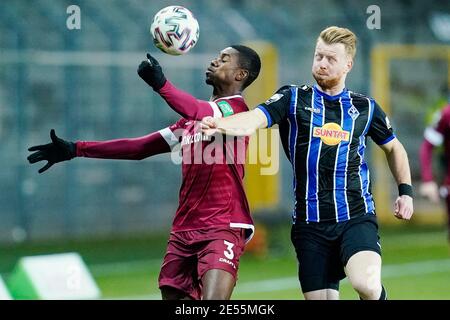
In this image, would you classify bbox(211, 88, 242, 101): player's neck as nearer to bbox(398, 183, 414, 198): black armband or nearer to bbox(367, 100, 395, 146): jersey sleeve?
bbox(367, 100, 395, 146): jersey sleeve

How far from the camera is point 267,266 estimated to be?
43.6 feet

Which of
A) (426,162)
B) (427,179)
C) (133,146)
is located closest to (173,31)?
(133,146)

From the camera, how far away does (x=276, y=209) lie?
14.3 meters

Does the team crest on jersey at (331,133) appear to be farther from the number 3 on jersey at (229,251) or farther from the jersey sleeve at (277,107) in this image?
the number 3 on jersey at (229,251)

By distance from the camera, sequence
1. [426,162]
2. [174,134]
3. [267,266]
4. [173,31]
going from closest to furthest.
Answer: [173,31] → [174,134] → [426,162] → [267,266]

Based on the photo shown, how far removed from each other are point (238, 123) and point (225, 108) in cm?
39

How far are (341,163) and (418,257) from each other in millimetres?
7691

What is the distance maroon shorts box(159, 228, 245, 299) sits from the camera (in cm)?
668

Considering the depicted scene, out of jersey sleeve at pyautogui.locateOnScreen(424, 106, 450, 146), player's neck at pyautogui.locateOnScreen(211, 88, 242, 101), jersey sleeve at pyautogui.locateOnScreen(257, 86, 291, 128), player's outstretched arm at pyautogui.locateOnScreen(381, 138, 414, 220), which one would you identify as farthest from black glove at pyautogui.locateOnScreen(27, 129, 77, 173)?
jersey sleeve at pyautogui.locateOnScreen(424, 106, 450, 146)

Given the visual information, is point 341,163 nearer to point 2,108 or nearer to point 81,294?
point 81,294

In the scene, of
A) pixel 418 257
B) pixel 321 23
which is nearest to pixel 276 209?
pixel 418 257

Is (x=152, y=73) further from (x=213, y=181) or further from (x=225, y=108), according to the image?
(x=213, y=181)

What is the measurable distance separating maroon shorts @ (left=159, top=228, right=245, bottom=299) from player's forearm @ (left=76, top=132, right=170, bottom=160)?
63cm

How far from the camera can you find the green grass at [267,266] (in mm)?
11203
